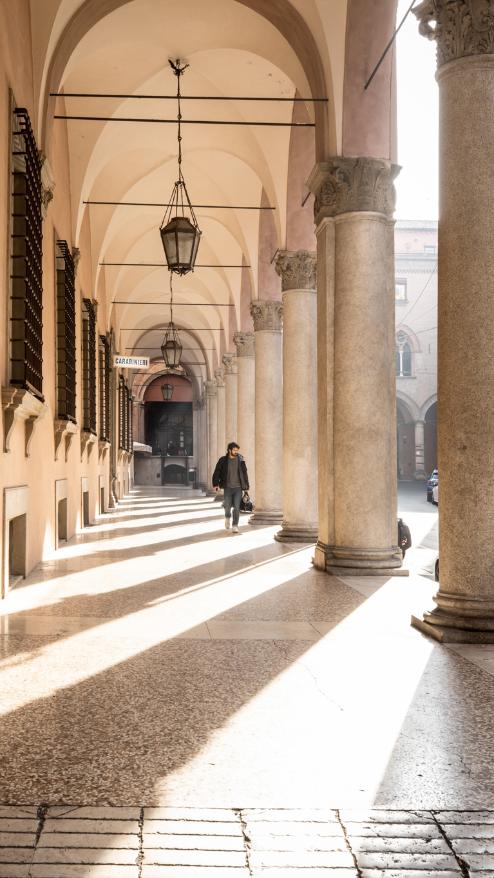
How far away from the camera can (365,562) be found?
10031 mm

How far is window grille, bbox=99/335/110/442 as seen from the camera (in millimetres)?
22972

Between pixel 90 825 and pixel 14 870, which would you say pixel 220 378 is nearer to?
pixel 90 825

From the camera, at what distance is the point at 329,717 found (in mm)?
4359

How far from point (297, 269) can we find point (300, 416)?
7.86ft

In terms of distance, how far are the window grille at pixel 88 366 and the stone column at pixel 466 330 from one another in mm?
12126

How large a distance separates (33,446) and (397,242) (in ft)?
151

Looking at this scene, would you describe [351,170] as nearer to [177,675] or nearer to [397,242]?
[177,675]

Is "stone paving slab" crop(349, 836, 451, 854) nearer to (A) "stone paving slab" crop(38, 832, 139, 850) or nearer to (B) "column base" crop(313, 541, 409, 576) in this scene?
(A) "stone paving slab" crop(38, 832, 139, 850)

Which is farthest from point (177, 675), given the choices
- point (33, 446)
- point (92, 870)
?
point (33, 446)

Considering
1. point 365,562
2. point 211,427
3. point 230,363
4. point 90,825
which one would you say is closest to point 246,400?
point 230,363

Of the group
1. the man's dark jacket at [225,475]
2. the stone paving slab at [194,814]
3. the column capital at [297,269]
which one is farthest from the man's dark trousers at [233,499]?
the stone paving slab at [194,814]

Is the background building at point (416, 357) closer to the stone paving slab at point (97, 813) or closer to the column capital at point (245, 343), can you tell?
the column capital at point (245, 343)

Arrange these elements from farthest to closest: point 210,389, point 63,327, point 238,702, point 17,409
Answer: point 210,389 → point 63,327 → point 17,409 → point 238,702

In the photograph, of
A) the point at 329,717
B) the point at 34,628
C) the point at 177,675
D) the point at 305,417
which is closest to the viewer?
→ the point at 329,717
